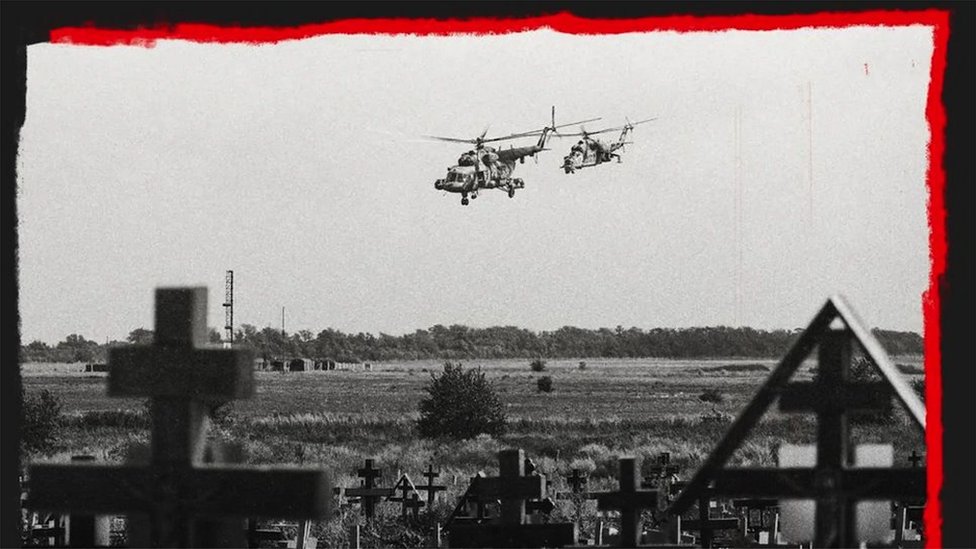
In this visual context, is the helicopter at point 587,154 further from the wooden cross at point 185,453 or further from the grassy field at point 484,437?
the wooden cross at point 185,453

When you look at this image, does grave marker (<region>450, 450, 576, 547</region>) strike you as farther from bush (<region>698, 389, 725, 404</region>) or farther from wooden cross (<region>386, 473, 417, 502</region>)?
bush (<region>698, 389, 725, 404</region>)

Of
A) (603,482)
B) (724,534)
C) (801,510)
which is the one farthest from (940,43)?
(603,482)

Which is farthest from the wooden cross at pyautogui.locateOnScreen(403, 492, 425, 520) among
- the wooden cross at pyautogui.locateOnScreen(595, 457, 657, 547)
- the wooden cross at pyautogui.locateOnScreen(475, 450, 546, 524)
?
the wooden cross at pyautogui.locateOnScreen(595, 457, 657, 547)

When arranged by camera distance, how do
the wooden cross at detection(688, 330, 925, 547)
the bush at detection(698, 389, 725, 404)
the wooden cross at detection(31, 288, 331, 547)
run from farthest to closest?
the bush at detection(698, 389, 725, 404)
the wooden cross at detection(688, 330, 925, 547)
the wooden cross at detection(31, 288, 331, 547)

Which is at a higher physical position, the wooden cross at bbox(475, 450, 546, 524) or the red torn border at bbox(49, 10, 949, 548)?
the red torn border at bbox(49, 10, 949, 548)

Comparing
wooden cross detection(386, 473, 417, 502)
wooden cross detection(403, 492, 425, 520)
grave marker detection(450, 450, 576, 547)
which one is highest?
grave marker detection(450, 450, 576, 547)

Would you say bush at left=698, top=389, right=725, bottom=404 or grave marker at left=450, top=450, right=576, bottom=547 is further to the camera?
bush at left=698, top=389, right=725, bottom=404
